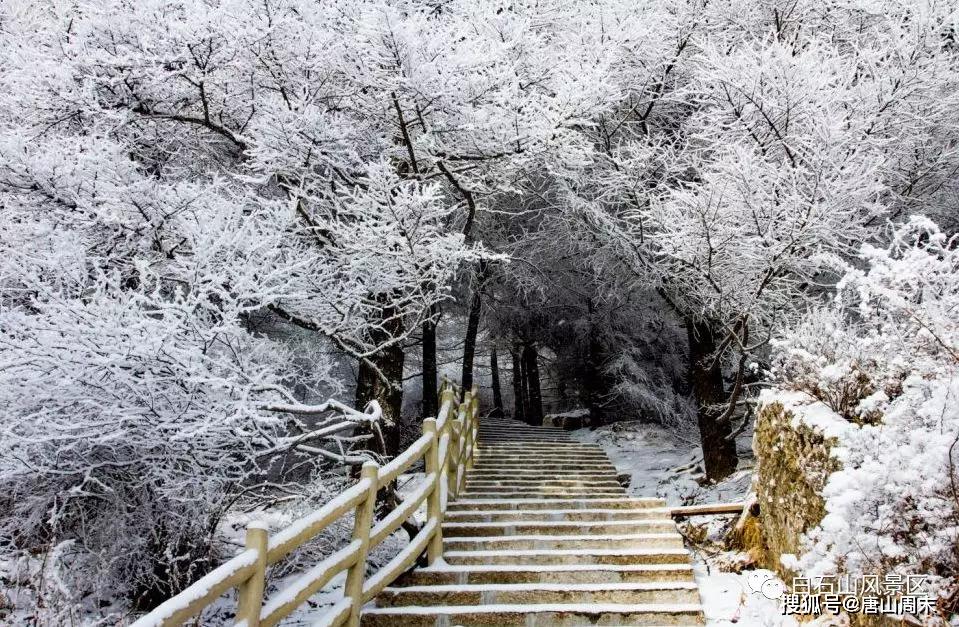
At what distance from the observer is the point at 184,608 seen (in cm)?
249

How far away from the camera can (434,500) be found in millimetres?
5836

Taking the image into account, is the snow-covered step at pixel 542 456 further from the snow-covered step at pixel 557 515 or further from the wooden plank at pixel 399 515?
the wooden plank at pixel 399 515

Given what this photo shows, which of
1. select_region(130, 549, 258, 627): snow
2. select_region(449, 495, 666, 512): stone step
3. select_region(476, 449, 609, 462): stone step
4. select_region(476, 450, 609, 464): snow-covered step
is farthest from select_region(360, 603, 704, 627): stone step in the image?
select_region(476, 449, 609, 462): stone step

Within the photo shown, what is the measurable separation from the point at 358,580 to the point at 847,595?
117 inches

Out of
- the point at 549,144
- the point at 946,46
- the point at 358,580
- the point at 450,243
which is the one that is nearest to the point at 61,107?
the point at 450,243

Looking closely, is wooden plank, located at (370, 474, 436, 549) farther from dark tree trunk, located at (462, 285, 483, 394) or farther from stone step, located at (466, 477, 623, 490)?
dark tree trunk, located at (462, 285, 483, 394)

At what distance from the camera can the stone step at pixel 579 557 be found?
5539 mm

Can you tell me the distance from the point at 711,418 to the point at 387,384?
5.18 m

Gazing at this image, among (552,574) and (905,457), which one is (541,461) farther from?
(905,457)

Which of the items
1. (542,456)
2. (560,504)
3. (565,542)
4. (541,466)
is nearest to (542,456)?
(542,456)

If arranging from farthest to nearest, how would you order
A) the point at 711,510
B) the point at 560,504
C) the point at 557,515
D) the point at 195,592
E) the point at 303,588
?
the point at 560,504 < the point at 557,515 < the point at 711,510 < the point at 303,588 < the point at 195,592

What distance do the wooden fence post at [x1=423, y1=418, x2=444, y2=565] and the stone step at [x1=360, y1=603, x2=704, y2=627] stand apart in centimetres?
97

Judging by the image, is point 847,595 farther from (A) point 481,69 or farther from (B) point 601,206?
(B) point 601,206

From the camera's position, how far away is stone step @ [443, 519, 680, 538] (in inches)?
251
